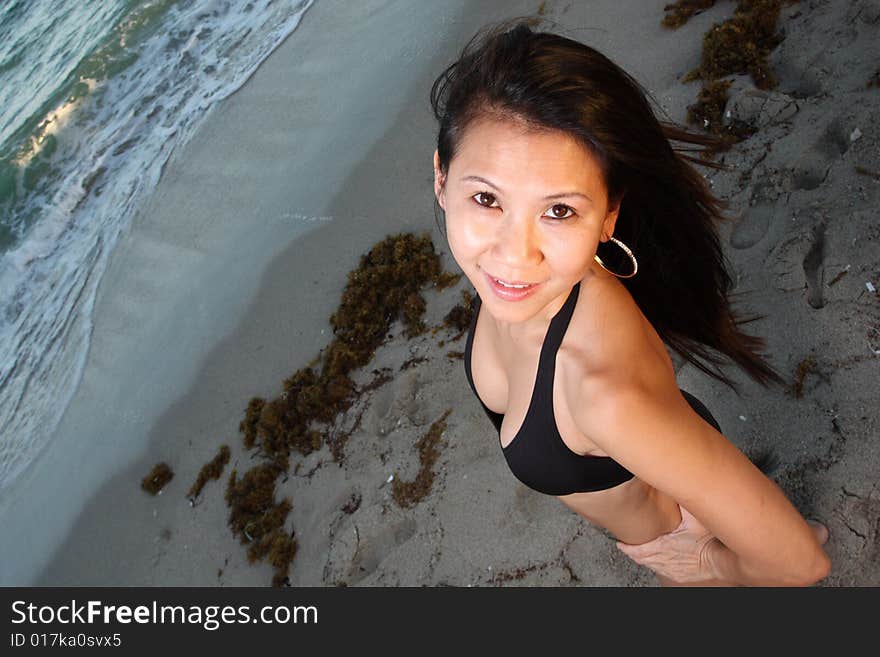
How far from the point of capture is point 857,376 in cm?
314

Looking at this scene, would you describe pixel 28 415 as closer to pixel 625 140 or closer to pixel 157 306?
pixel 157 306

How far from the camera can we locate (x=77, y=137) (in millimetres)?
8742

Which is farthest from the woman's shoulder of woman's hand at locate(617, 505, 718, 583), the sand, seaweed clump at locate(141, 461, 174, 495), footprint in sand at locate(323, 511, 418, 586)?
seaweed clump at locate(141, 461, 174, 495)

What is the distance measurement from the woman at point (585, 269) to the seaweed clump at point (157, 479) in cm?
347

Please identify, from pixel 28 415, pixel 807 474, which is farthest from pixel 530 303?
pixel 28 415

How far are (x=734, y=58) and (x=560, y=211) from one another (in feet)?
11.5

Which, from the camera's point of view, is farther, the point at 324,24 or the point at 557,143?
the point at 324,24

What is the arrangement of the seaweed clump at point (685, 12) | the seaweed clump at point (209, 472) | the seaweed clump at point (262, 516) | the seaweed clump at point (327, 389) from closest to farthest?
1. the seaweed clump at point (262, 516)
2. the seaweed clump at point (327, 389)
3. the seaweed clump at point (209, 472)
4. the seaweed clump at point (685, 12)

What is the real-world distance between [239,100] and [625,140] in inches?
259

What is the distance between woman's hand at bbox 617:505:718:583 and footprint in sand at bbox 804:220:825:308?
53.5 inches

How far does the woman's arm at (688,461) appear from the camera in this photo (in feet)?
6.15

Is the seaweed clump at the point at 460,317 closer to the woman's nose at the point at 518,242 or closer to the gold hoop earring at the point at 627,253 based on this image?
the gold hoop earring at the point at 627,253

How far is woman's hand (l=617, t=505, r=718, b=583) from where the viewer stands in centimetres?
269

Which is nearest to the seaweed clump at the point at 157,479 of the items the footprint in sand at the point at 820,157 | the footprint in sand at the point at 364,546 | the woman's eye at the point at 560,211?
the footprint in sand at the point at 364,546
